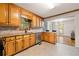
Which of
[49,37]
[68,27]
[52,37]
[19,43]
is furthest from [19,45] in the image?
[68,27]

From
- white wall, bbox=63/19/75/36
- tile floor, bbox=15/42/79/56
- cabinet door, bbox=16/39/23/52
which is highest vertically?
white wall, bbox=63/19/75/36

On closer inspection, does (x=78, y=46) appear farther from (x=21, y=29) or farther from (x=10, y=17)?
(x=10, y=17)

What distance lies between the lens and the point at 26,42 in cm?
419

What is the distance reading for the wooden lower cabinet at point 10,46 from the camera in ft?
9.45

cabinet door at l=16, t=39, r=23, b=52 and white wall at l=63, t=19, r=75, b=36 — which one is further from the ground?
white wall at l=63, t=19, r=75, b=36

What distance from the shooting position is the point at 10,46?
3.03 metres

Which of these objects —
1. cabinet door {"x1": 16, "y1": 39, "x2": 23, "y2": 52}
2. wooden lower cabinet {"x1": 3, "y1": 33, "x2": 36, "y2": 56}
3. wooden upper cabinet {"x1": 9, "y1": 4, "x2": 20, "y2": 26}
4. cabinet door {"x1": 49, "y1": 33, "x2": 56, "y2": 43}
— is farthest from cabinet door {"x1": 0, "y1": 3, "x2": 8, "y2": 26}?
cabinet door {"x1": 49, "y1": 33, "x2": 56, "y2": 43}

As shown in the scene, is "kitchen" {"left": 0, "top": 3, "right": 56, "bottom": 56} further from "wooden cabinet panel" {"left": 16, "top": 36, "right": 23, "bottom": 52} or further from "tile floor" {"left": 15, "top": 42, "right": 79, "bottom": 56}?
"tile floor" {"left": 15, "top": 42, "right": 79, "bottom": 56}

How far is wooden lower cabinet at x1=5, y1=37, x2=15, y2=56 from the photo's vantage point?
2879 mm

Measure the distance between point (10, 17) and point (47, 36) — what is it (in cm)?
356

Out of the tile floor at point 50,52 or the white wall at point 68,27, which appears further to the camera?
the white wall at point 68,27

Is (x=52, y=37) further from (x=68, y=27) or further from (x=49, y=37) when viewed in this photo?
(x=68, y=27)

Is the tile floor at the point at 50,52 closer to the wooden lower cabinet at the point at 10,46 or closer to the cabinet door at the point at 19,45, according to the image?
the cabinet door at the point at 19,45

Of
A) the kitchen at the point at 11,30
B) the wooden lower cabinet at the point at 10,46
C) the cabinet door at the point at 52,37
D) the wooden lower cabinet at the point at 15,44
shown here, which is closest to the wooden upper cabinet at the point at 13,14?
the kitchen at the point at 11,30
